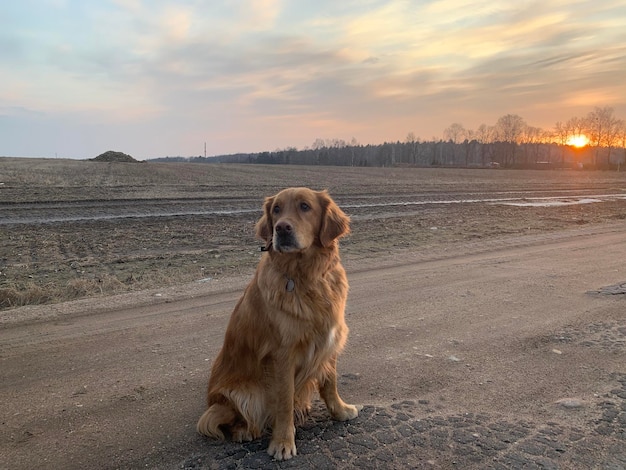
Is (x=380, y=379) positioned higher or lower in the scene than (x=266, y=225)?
lower

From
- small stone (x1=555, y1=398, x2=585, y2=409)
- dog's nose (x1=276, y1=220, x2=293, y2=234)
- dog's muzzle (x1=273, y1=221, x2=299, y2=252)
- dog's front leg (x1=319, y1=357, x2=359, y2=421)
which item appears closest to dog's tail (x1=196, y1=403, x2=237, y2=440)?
dog's front leg (x1=319, y1=357, x2=359, y2=421)

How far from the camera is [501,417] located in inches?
142

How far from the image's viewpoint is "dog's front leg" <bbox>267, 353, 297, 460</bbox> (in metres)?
3.21

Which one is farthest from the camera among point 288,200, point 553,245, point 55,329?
point 553,245

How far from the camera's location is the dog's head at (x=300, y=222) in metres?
3.50

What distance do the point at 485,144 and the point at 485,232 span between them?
478 feet

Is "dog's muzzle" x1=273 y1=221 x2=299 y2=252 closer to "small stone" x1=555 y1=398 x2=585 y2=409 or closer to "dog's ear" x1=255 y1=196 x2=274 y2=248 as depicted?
"dog's ear" x1=255 y1=196 x2=274 y2=248

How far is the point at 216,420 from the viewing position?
3.33 m

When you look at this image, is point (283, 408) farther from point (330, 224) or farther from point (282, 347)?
point (330, 224)

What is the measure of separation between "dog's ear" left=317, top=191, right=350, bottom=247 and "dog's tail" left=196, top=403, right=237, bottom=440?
1.41 meters

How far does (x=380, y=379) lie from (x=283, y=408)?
4.42ft

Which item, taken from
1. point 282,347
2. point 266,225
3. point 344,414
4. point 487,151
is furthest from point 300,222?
point 487,151

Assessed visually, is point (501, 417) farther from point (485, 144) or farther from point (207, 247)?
point (485, 144)

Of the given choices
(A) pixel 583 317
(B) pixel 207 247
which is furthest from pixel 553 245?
(B) pixel 207 247
